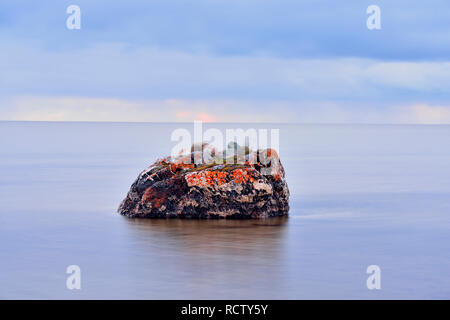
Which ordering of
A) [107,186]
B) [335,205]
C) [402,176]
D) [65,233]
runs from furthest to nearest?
[402,176] < [107,186] < [335,205] < [65,233]

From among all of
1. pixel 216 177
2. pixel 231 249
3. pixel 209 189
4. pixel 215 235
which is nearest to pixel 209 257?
pixel 231 249

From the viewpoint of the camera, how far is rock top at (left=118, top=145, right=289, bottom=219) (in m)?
20.6

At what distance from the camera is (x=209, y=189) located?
20.6 metres

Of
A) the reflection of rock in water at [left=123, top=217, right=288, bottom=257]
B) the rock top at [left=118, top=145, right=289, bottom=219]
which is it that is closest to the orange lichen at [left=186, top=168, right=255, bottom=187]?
the rock top at [left=118, top=145, right=289, bottom=219]

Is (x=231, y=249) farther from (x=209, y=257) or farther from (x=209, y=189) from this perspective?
(x=209, y=189)

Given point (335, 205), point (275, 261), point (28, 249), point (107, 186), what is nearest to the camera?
point (275, 261)

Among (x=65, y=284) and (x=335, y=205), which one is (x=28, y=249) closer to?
(x=65, y=284)

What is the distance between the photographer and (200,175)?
67.8 feet

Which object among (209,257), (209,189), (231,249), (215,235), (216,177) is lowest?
(209,257)

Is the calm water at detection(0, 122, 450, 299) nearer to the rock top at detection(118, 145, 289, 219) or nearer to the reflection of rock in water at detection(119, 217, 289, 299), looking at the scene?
the reflection of rock in water at detection(119, 217, 289, 299)

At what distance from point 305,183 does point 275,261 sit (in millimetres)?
16773

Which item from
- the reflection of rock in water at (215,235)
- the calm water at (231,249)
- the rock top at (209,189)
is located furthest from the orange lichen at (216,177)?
the calm water at (231,249)

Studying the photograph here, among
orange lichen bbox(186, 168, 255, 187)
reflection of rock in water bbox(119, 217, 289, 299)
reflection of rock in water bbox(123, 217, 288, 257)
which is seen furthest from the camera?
orange lichen bbox(186, 168, 255, 187)
